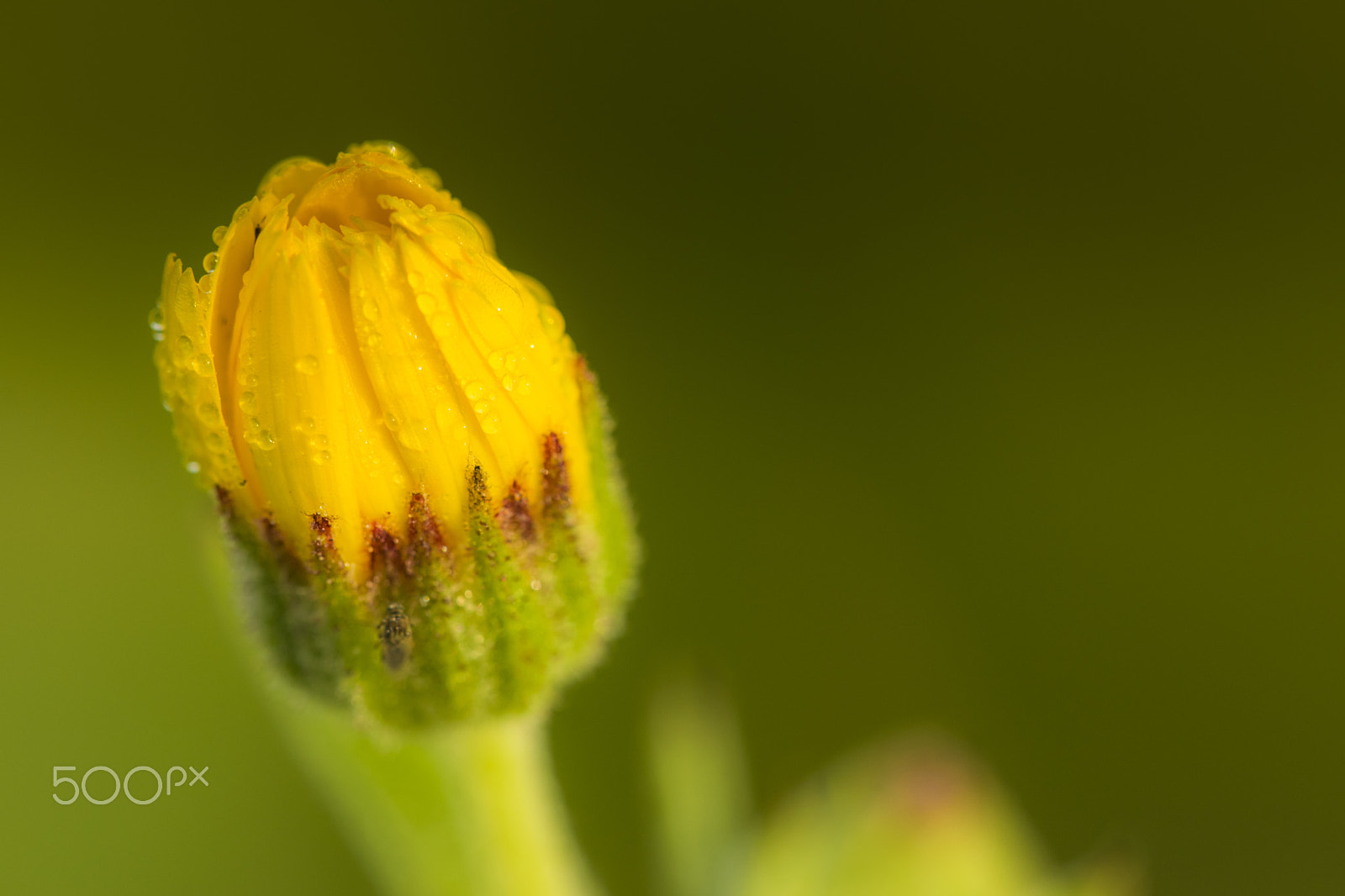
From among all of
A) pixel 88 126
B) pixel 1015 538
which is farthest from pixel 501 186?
pixel 1015 538

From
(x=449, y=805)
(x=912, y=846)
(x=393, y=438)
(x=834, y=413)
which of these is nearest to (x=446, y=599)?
(x=393, y=438)

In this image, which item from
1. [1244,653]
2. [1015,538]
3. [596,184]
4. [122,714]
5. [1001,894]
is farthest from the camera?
[596,184]

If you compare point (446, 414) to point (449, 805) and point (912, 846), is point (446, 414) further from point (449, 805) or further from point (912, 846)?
point (912, 846)

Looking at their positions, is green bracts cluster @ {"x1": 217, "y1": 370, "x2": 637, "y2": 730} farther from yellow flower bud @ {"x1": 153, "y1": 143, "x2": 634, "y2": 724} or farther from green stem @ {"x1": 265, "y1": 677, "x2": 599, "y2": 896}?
green stem @ {"x1": 265, "y1": 677, "x2": 599, "y2": 896}

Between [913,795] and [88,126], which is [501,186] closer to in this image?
[88,126]

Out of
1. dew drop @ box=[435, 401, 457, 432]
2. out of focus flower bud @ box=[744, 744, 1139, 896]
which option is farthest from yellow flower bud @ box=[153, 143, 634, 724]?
out of focus flower bud @ box=[744, 744, 1139, 896]
